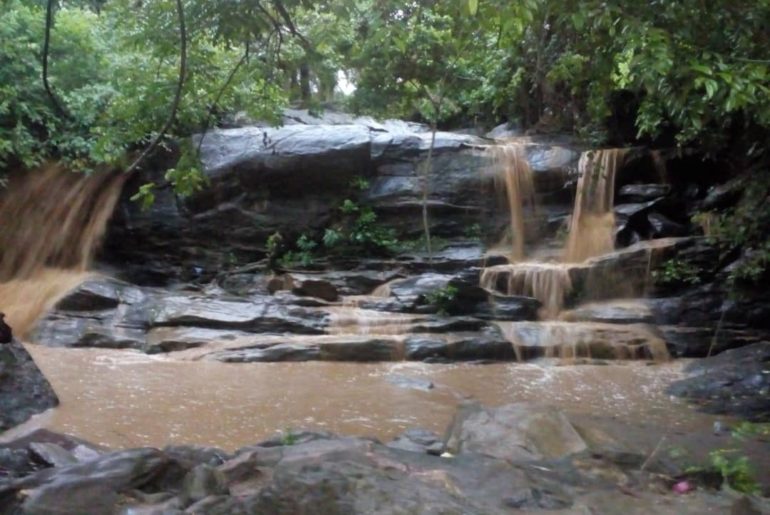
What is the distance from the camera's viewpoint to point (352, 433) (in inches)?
272

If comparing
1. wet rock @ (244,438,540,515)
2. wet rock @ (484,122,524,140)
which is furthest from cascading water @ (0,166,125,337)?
wet rock @ (244,438,540,515)

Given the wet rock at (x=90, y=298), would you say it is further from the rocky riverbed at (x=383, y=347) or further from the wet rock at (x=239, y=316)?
the wet rock at (x=239, y=316)

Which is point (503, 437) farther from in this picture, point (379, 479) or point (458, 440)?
point (379, 479)

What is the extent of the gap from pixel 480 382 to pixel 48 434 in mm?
5353

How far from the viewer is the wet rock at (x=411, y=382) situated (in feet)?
29.5

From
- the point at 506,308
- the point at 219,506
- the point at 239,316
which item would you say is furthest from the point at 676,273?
the point at 219,506

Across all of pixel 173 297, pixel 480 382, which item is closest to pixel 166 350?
pixel 173 297

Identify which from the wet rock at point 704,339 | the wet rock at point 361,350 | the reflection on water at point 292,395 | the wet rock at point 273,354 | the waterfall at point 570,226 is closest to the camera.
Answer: the reflection on water at point 292,395

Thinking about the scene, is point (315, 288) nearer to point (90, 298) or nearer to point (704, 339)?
point (90, 298)

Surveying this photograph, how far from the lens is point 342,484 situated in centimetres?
349

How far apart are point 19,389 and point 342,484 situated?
4598 mm

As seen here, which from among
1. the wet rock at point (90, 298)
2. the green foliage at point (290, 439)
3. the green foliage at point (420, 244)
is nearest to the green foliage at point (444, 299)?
the green foliage at point (420, 244)

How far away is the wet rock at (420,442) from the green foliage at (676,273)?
7919mm

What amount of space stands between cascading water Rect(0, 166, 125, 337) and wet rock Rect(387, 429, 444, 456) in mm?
9810
